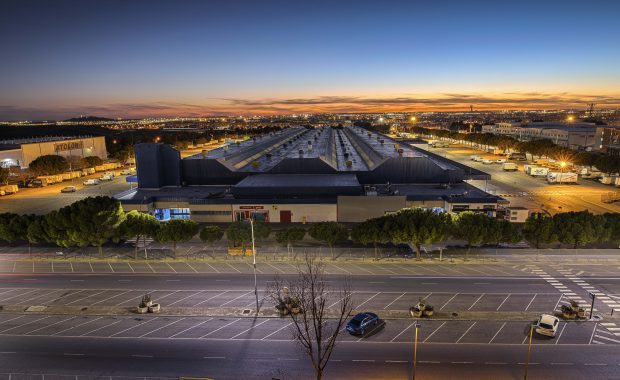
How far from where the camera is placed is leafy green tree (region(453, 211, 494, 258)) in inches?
1917

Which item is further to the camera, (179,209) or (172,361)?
(179,209)

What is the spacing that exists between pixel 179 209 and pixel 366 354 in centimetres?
4706

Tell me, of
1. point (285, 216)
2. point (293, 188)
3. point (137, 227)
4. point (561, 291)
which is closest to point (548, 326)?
point (561, 291)

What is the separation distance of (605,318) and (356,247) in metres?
29.1

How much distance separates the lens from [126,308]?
37625 mm

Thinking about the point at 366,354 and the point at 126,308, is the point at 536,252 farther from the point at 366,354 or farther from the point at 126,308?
the point at 126,308

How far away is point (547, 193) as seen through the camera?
89.4 meters

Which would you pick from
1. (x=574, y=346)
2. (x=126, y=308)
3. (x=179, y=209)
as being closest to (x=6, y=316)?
(x=126, y=308)

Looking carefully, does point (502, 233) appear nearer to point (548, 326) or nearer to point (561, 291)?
point (561, 291)

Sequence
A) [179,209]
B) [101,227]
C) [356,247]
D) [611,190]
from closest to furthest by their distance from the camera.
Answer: [101,227] → [356,247] → [179,209] → [611,190]

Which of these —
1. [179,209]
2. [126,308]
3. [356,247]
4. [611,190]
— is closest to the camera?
[126,308]

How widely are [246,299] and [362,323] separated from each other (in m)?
13.2

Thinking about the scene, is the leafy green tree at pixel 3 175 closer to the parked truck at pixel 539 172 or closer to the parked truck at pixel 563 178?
the parked truck at pixel 563 178

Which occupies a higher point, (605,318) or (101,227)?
(101,227)
